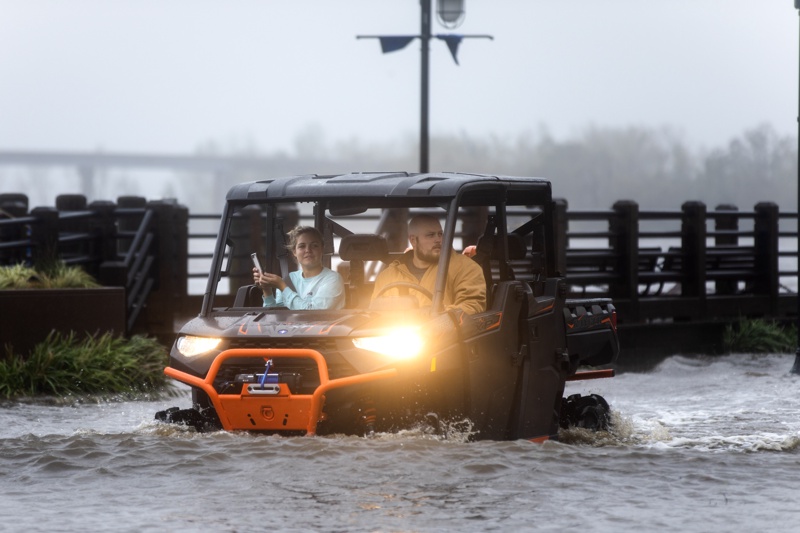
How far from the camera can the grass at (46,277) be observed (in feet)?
48.1

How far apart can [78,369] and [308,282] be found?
16.2ft

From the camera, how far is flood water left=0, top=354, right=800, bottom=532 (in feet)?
25.0

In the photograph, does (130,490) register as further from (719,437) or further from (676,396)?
(676,396)

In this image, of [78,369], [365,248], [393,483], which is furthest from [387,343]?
[78,369]

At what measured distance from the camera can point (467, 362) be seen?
8.68 meters

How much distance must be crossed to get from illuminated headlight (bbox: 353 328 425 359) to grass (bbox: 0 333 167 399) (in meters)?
5.82

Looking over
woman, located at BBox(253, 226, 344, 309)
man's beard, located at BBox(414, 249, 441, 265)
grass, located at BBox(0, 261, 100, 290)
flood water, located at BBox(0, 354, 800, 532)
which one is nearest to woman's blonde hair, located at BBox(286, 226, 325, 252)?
woman, located at BBox(253, 226, 344, 309)

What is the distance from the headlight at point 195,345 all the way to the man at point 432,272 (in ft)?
3.53

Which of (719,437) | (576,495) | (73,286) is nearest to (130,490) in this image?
(576,495)

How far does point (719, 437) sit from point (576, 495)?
342cm

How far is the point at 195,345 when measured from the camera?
8.89 m

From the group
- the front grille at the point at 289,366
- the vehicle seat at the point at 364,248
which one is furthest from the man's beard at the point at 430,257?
the front grille at the point at 289,366

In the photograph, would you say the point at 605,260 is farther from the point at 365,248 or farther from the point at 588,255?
the point at 365,248

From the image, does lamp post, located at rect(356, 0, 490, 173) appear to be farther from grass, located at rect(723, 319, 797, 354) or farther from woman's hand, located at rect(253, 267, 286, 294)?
woman's hand, located at rect(253, 267, 286, 294)
